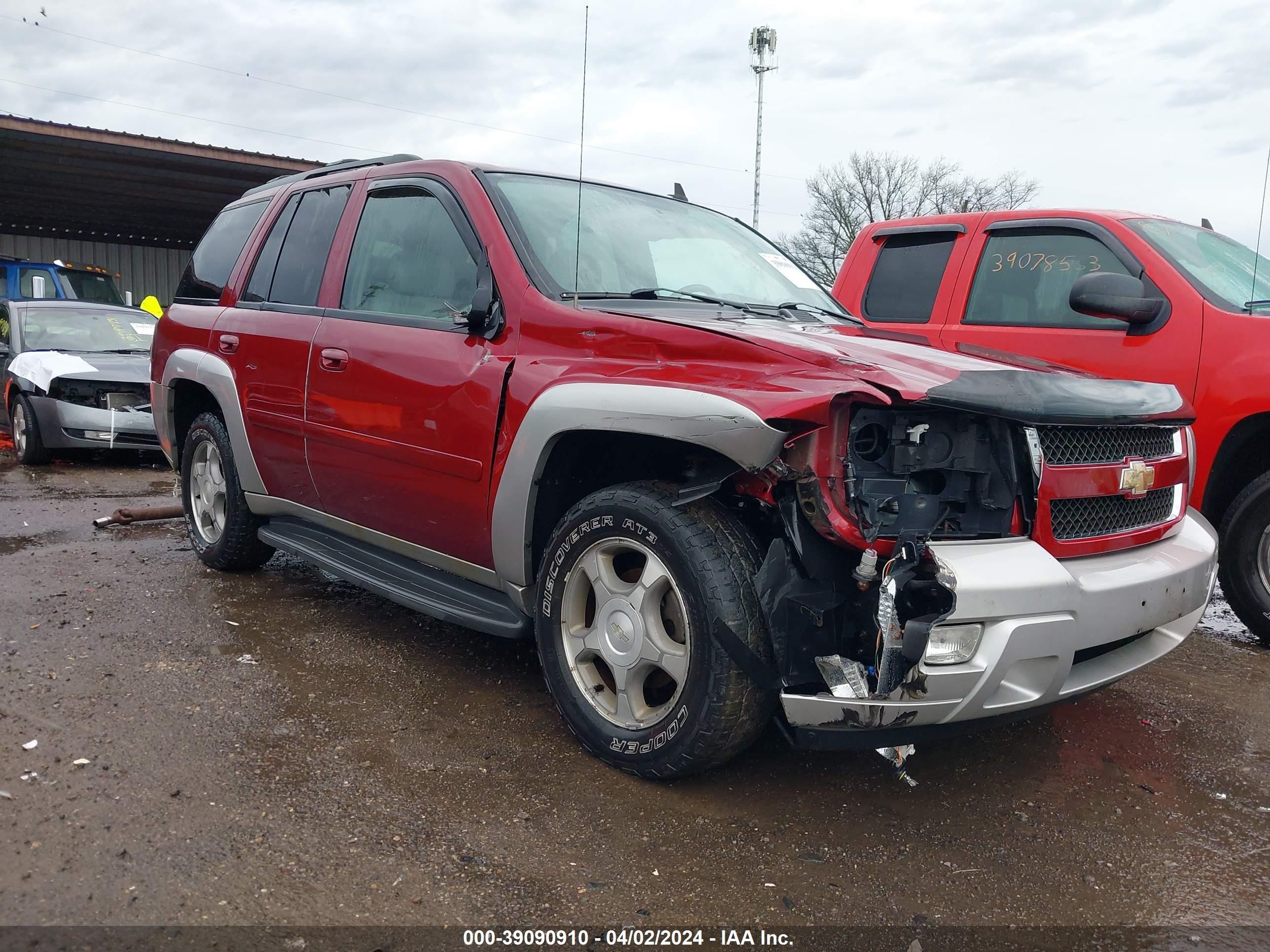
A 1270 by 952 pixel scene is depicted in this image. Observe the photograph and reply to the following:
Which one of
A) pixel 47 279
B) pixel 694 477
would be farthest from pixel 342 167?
pixel 47 279

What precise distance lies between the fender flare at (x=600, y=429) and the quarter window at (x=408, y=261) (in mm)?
593

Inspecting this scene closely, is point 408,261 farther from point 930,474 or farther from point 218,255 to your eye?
point 930,474

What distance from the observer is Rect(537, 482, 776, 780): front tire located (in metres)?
2.47

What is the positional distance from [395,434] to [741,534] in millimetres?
1408

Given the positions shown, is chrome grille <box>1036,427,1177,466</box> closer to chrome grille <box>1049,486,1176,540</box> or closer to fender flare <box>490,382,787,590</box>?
chrome grille <box>1049,486,1176,540</box>

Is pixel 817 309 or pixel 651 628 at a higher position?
pixel 817 309

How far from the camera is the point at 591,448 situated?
118 inches

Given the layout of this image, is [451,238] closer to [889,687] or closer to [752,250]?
[752,250]

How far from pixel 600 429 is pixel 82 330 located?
8484 mm

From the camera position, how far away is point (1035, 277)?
466cm

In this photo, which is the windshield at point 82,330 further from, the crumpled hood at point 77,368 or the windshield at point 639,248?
the windshield at point 639,248

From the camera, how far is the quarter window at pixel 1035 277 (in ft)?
14.6

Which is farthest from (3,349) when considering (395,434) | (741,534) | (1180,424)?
(1180,424)

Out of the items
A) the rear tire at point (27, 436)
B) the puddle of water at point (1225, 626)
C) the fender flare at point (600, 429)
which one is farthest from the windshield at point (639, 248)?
the rear tire at point (27, 436)
